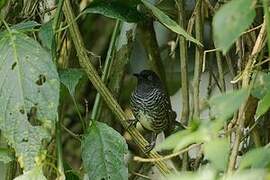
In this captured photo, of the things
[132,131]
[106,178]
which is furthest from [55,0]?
[106,178]

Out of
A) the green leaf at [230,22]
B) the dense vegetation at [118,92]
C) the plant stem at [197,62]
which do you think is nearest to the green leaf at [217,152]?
the dense vegetation at [118,92]

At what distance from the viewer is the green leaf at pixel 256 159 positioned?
3.49 feet

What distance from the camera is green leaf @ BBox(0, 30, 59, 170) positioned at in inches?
63.0

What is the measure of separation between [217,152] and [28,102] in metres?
0.68

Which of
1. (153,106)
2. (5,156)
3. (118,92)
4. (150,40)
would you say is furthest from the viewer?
(153,106)

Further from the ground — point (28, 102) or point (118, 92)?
point (28, 102)

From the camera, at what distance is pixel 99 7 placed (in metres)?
1.88

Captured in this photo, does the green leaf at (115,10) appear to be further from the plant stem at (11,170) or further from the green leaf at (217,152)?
the green leaf at (217,152)

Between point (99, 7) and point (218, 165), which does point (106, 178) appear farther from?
point (218, 165)

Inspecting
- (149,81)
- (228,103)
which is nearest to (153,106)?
(149,81)

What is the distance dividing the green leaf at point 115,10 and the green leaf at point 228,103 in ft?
2.62

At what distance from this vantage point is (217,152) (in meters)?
1.02

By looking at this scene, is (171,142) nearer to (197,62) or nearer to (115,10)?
(115,10)

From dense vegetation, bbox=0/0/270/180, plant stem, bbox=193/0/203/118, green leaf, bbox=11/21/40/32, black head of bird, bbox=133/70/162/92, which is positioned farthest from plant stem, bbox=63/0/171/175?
black head of bird, bbox=133/70/162/92
